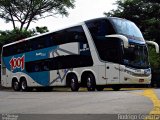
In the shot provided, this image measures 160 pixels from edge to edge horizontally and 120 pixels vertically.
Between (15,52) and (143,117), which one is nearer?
(143,117)

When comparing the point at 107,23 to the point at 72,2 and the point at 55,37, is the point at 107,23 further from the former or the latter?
the point at 72,2

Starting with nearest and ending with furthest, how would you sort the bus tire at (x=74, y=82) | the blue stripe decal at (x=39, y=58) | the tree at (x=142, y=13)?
the bus tire at (x=74, y=82) < the blue stripe decal at (x=39, y=58) < the tree at (x=142, y=13)

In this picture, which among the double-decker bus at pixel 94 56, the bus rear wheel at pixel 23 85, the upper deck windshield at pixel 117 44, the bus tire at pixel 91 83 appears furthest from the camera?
the bus rear wheel at pixel 23 85

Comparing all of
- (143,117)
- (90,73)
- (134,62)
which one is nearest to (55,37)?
(90,73)

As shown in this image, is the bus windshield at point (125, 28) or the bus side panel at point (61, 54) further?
the bus side panel at point (61, 54)

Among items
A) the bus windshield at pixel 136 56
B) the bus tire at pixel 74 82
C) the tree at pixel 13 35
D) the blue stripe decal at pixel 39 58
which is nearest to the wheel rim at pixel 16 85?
the blue stripe decal at pixel 39 58

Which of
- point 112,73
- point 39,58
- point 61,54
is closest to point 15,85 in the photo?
point 39,58

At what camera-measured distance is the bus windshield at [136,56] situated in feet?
62.4

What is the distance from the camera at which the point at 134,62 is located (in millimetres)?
19344

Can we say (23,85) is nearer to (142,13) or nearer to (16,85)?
(16,85)

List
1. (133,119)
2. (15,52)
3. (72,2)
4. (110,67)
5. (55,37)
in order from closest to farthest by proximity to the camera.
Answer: (133,119) → (110,67) → (55,37) → (15,52) → (72,2)

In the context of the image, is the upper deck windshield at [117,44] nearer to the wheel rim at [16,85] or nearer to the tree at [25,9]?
the wheel rim at [16,85]

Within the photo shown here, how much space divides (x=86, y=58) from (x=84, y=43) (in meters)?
0.78

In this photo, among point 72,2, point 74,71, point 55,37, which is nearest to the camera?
point 74,71
